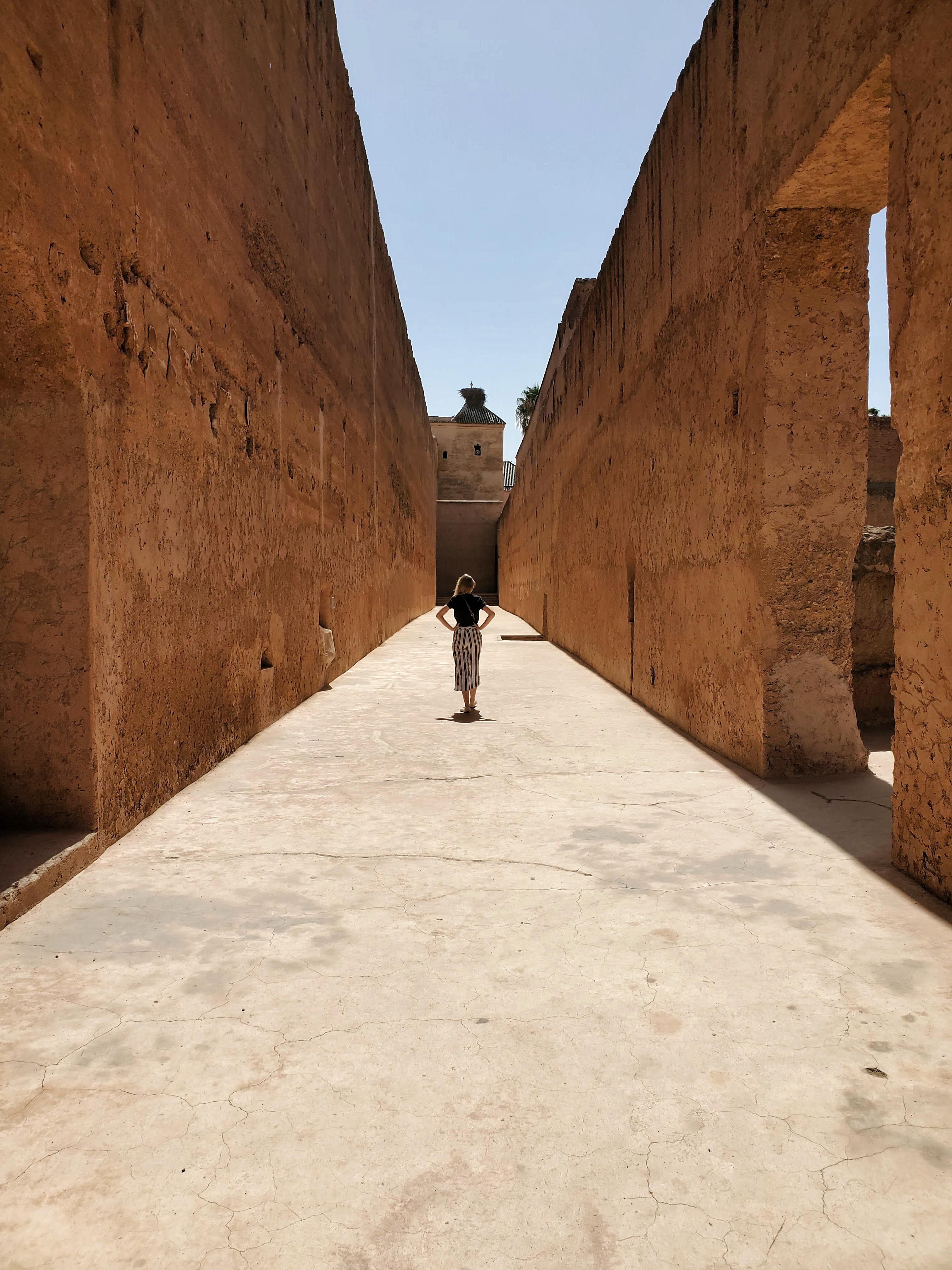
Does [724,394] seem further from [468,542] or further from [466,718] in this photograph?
[468,542]

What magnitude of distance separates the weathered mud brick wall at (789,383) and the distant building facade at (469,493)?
970 inches

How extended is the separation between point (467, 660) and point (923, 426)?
3.46m

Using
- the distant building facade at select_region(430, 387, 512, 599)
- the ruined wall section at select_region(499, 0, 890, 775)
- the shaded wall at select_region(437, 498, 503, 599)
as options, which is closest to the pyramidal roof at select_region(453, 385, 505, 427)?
the distant building facade at select_region(430, 387, 512, 599)

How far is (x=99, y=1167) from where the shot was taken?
1210 millimetres

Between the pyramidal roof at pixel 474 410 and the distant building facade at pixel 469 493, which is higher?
the pyramidal roof at pixel 474 410

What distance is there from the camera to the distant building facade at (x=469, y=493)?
3158cm

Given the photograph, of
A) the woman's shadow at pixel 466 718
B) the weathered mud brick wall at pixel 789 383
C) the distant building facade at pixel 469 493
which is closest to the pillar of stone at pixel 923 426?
the weathered mud brick wall at pixel 789 383

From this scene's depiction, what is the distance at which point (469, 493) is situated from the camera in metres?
38.7

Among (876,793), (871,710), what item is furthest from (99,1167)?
(871,710)

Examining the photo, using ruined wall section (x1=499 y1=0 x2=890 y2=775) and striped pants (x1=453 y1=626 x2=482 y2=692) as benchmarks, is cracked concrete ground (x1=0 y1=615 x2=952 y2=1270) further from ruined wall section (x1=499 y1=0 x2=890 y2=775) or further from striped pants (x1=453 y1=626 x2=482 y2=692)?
striped pants (x1=453 y1=626 x2=482 y2=692)

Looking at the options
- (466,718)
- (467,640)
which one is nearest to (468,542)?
(467,640)

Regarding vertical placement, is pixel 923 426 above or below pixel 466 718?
above

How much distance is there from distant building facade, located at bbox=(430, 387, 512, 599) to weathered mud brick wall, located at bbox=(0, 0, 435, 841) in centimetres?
2452

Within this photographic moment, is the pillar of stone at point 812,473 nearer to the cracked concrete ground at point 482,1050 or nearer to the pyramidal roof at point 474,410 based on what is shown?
the cracked concrete ground at point 482,1050
